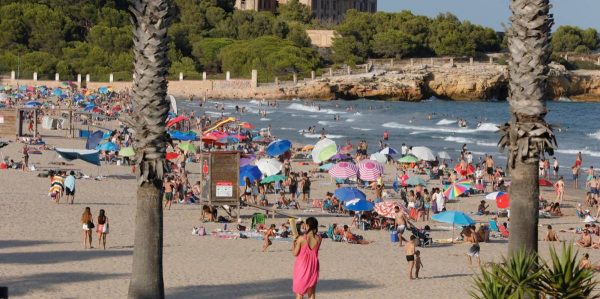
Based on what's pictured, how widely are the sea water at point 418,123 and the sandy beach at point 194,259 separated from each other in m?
20.2

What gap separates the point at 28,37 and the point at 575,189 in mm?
74199

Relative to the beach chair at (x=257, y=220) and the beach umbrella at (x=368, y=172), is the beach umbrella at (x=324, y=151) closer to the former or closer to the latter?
the beach umbrella at (x=368, y=172)

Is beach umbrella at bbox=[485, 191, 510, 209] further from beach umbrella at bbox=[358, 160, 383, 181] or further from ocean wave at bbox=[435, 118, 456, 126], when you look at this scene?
ocean wave at bbox=[435, 118, 456, 126]

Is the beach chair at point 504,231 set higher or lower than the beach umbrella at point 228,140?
lower

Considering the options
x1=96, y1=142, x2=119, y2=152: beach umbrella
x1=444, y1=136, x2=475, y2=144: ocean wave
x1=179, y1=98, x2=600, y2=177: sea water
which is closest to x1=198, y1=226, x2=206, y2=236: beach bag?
x1=96, y1=142, x2=119, y2=152: beach umbrella

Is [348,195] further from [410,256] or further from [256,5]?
[256,5]

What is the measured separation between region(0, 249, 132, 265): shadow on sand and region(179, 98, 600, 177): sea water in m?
25.3

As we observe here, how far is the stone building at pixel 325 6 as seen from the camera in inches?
5394

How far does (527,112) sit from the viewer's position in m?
9.74

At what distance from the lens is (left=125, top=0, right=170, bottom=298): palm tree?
35.6 ft

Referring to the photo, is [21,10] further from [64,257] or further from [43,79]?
[64,257]

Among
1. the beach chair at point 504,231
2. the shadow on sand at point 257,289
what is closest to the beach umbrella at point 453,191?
the beach chair at point 504,231

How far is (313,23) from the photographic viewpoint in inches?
5059

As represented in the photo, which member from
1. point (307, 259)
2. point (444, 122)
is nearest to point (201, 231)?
point (307, 259)
